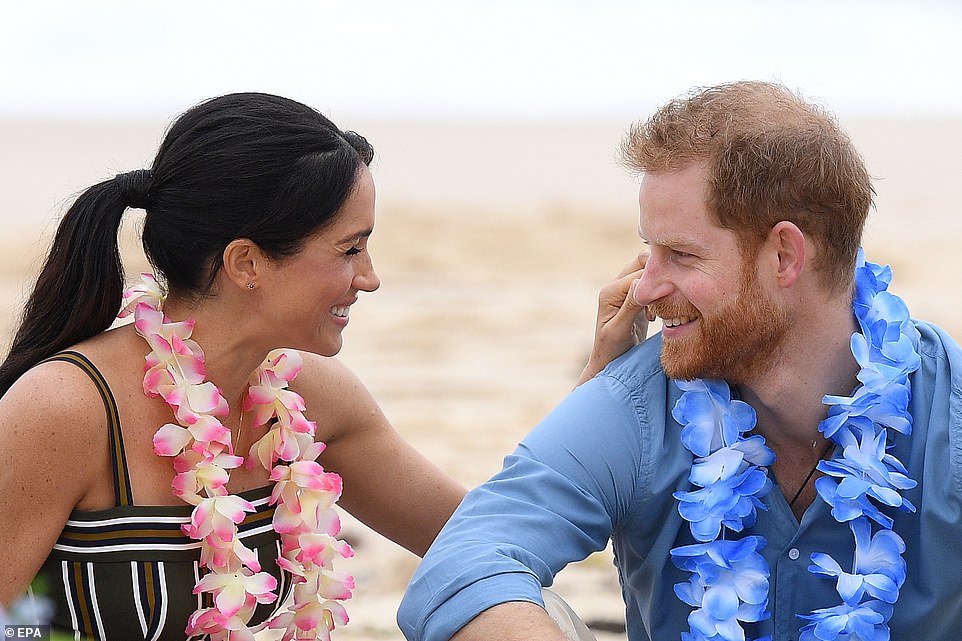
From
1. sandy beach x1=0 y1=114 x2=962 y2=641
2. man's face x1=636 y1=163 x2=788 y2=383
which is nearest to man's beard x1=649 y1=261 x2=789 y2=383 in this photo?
man's face x1=636 y1=163 x2=788 y2=383

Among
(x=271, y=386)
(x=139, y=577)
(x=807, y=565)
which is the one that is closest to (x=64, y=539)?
(x=139, y=577)

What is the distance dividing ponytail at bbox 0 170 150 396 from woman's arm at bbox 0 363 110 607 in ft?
0.63

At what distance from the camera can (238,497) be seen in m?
2.99

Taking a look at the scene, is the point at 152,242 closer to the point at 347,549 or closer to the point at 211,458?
the point at 211,458

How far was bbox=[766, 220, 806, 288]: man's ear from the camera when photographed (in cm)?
280

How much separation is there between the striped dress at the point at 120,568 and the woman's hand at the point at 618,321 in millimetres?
1054

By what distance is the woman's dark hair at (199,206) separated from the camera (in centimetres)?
290

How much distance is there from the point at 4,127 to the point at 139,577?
198 ft

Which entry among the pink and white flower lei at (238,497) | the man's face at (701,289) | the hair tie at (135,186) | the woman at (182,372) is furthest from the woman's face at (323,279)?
the man's face at (701,289)

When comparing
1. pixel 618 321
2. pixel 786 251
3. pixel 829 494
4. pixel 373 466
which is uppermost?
pixel 786 251

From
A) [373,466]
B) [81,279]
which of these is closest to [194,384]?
[81,279]

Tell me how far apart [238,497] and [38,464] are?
1.54 ft

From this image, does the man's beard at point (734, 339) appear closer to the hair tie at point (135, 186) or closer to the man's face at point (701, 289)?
the man's face at point (701, 289)

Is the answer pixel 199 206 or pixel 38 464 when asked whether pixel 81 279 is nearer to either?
pixel 199 206
